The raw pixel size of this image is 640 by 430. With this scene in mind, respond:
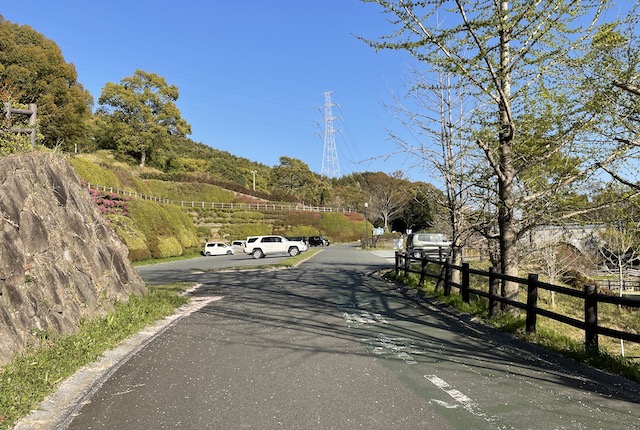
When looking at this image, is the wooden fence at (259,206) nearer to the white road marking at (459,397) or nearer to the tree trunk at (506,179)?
the tree trunk at (506,179)

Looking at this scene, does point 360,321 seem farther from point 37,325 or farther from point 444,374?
point 37,325

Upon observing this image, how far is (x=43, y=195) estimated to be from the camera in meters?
8.29

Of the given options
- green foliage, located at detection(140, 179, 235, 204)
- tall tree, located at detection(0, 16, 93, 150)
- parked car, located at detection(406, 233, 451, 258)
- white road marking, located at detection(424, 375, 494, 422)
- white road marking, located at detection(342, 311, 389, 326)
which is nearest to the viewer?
white road marking, located at detection(424, 375, 494, 422)

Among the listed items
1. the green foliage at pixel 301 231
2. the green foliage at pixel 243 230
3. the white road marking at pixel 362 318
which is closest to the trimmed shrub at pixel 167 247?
the green foliage at pixel 243 230

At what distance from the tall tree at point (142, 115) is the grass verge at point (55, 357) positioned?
70.7m

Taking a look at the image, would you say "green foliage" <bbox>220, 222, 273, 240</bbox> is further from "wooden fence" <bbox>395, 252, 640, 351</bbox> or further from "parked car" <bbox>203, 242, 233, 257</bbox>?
"wooden fence" <bbox>395, 252, 640, 351</bbox>

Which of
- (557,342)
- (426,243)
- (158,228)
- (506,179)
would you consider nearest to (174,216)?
(158,228)

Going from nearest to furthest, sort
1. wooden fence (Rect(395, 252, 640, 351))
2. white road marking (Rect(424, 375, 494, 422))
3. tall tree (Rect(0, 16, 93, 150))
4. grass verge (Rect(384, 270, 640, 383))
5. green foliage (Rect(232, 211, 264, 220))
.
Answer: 1. white road marking (Rect(424, 375, 494, 422))
2. grass verge (Rect(384, 270, 640, 383))
3. wooden fence (Rect(395, 252, 640, 351))
4. tall tree (Rect(0, 16, 93, 150))
5. green foliage (Rect(232, 211, 264, 220))

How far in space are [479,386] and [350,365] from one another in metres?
1.60

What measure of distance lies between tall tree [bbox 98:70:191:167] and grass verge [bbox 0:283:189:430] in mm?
70689

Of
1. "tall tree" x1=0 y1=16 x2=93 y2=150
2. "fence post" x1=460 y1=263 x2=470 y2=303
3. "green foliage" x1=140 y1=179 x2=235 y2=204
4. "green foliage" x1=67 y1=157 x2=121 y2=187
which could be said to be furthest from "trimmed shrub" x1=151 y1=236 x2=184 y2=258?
"fence post" x1=460 y1=263 x2=470 y2=303

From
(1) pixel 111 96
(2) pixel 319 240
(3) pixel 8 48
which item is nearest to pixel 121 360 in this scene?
(3) pixel 8 48

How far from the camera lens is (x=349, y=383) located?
5.32 m

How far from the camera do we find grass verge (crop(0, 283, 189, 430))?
4.54 metres
